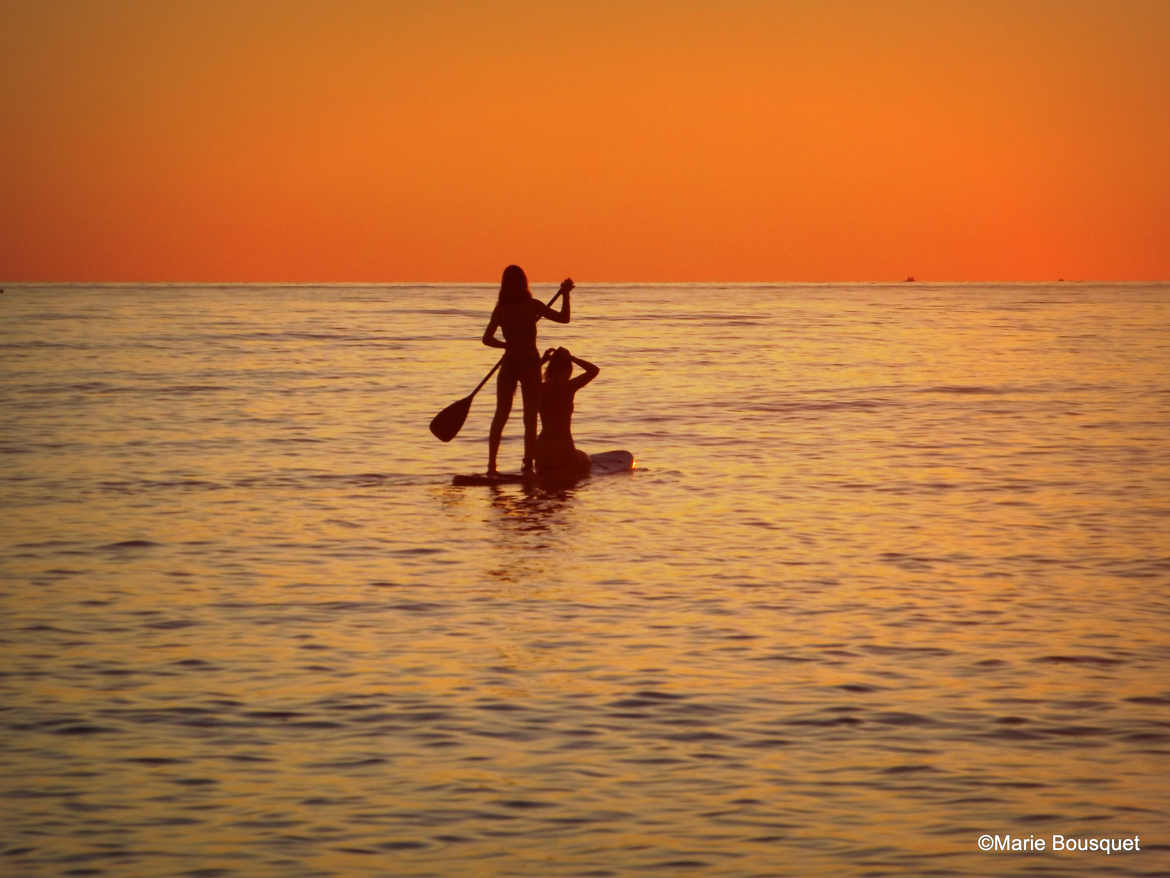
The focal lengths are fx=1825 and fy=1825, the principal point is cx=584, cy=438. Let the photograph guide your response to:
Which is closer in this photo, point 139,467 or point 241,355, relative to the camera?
point 139,467

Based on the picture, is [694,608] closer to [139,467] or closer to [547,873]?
[547,873]

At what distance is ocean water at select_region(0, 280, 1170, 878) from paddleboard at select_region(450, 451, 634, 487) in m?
0.16

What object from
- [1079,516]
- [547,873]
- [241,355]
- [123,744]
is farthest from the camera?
[241,355]

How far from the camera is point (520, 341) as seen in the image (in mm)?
18438

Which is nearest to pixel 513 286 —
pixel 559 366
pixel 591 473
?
pixel 559 366

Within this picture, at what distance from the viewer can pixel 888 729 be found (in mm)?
8469

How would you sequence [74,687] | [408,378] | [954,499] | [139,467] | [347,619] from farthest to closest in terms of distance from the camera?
[408,378]
[139,467]
[954,499]
[347,619]
[74,687]

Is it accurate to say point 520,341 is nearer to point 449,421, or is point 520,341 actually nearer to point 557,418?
point 557,418

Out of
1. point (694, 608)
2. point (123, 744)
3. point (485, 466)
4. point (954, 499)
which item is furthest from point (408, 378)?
point (123, 744)

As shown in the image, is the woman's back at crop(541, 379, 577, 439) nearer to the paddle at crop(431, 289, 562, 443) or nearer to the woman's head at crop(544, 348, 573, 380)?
the woman's head at crop(544, 348, 573, 380)

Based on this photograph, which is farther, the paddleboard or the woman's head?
the paddleboard

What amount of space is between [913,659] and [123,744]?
4.28 meters

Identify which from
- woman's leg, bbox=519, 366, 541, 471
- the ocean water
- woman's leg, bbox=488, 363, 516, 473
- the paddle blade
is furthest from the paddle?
woman's leg, bbox=519, 366, 541, 471

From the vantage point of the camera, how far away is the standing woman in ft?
59.9
